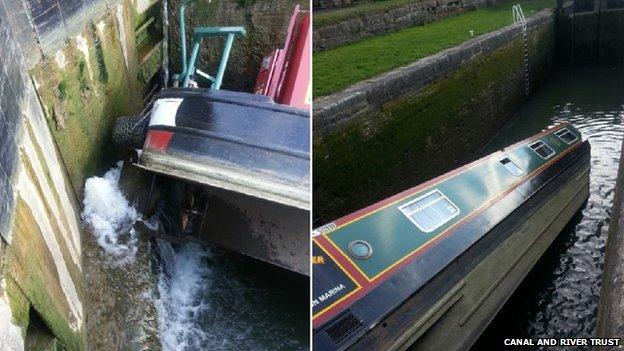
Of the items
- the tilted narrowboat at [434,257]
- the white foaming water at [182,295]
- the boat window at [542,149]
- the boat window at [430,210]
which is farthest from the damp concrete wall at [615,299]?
the white foaming water at [182,295]

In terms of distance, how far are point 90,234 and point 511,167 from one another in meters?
3.08

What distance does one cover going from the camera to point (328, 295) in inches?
108

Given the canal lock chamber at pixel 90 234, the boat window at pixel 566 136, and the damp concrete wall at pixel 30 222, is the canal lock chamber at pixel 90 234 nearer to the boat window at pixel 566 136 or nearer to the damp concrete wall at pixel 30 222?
the damp concrete wall at pixel 30 222

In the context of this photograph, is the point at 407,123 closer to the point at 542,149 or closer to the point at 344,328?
the point at 542,149

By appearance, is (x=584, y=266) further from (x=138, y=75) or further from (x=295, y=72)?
(x=138, y=75)

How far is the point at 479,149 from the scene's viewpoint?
679 cm

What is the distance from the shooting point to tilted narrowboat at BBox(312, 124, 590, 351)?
9.12 ft

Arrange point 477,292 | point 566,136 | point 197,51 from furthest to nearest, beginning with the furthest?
point 566,136 < point 197,51 < point 477,292

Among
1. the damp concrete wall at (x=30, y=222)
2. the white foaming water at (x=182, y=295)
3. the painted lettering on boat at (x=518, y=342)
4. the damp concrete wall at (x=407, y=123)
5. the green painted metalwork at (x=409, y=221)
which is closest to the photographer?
the damp concrete wall at (x=30, y=222)

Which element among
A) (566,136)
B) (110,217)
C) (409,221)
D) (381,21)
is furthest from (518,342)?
(381,21)

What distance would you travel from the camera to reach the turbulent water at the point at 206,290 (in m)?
3.31

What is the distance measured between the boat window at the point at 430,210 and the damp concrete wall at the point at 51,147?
1800 millimetres

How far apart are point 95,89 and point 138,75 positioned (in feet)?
3.63

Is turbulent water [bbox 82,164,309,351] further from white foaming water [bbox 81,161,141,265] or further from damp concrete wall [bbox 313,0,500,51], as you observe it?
damp concrete wall [bbox 313,0,500,51]
